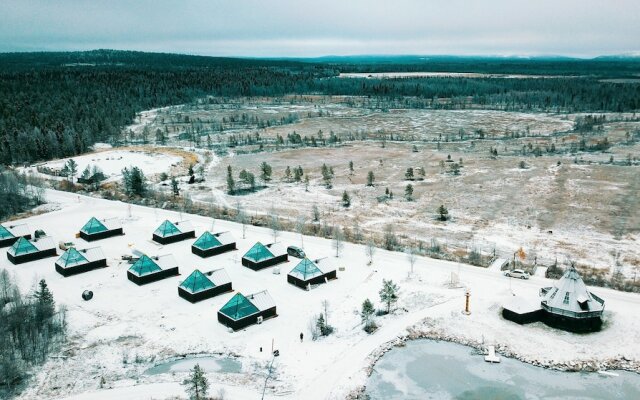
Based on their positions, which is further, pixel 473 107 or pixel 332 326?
pixel 473 107

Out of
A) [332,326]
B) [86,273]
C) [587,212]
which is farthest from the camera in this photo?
[587,212]

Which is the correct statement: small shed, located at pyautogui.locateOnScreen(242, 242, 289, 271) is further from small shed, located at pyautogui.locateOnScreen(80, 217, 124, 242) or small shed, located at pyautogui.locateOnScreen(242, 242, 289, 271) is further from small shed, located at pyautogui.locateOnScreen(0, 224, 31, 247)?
small shed, located at pyautogui.locateOnScreen(0, 224, 31, 247)

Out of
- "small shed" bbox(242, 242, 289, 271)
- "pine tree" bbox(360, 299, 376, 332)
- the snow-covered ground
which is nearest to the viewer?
the snow-covered ground

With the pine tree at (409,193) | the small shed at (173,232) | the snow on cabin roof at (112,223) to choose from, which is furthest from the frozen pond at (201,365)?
the pine tree at (409,193)

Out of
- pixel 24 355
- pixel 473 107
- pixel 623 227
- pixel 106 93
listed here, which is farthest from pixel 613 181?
pixel 106 93

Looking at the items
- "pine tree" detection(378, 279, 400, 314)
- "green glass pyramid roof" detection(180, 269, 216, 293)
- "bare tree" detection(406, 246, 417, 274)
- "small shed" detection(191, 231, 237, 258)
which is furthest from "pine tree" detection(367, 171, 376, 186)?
"green glass pyramid roof" detection(180, 269, 216, 293)

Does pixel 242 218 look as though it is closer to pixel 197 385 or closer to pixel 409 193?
pixel 409 193

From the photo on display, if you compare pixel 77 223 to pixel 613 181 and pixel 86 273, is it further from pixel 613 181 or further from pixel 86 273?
pixel 613 181
